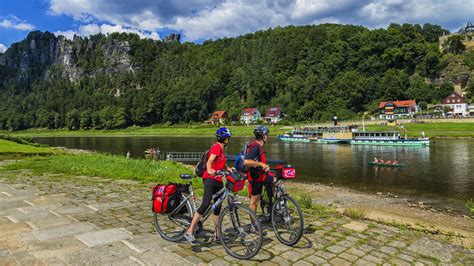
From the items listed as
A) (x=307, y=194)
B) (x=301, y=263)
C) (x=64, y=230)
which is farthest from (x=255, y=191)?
(x=307, y=194)

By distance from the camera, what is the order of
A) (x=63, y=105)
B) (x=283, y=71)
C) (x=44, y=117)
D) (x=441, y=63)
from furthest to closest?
(x=63, y=105)
(x=44, y=117)
(x=283, y=71)
(x=441, y=63)

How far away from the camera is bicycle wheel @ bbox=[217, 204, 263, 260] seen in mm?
5883

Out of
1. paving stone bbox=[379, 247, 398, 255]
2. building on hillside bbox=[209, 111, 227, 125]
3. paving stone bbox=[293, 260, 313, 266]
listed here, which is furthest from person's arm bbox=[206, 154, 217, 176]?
building on hillside bbox=[209, 111, 227, 125]

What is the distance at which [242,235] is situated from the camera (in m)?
6.34

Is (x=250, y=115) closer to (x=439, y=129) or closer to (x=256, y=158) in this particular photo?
(x=439, y=129)

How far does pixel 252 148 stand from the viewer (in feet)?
23.4

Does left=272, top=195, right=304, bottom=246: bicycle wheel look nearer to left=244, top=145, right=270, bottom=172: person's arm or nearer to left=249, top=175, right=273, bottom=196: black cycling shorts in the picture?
left=249, top=175, right=273, bottom=196: black cycling shorts

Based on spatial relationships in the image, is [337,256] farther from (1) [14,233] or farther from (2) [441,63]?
(2) [441,63]

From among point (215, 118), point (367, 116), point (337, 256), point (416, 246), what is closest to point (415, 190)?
point (416, 246)

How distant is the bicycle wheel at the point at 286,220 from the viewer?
6738mm

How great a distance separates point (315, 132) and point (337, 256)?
253 feet

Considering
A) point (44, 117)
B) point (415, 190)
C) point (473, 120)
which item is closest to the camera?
point (415, 190)

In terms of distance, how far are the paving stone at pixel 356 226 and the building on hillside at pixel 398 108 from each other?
114 meters

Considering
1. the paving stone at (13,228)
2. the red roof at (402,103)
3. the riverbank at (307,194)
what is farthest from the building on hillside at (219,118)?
the paving stone at (13,228)
